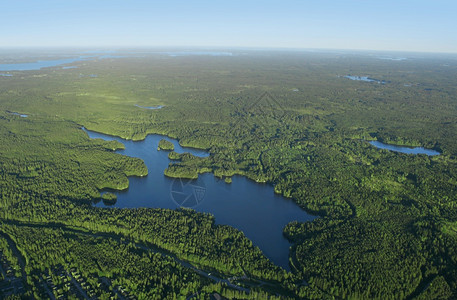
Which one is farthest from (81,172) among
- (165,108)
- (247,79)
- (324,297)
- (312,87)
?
(247,79)

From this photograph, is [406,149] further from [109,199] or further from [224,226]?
[109,199]

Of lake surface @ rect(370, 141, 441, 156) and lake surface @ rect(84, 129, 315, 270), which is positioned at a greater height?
lake surface @ rect(370, 141, 441, 156)

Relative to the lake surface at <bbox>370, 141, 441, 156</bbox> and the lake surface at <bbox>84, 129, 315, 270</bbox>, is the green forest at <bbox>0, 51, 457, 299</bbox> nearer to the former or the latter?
the lake surface at <bbox>84, 129, 315, 270</bbox>

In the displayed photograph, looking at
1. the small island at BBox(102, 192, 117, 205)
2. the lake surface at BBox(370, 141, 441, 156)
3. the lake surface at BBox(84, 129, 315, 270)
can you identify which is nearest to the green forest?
the small island at BBox(102, 192, 117, 205)

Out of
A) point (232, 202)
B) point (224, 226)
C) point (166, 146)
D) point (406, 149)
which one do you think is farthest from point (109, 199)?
point (406, 149)

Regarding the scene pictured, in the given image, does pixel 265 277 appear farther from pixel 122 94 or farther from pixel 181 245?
pixel 122 94

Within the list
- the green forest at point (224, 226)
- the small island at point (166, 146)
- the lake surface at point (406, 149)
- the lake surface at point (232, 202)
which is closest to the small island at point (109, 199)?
the green forest at point (224, 226)
